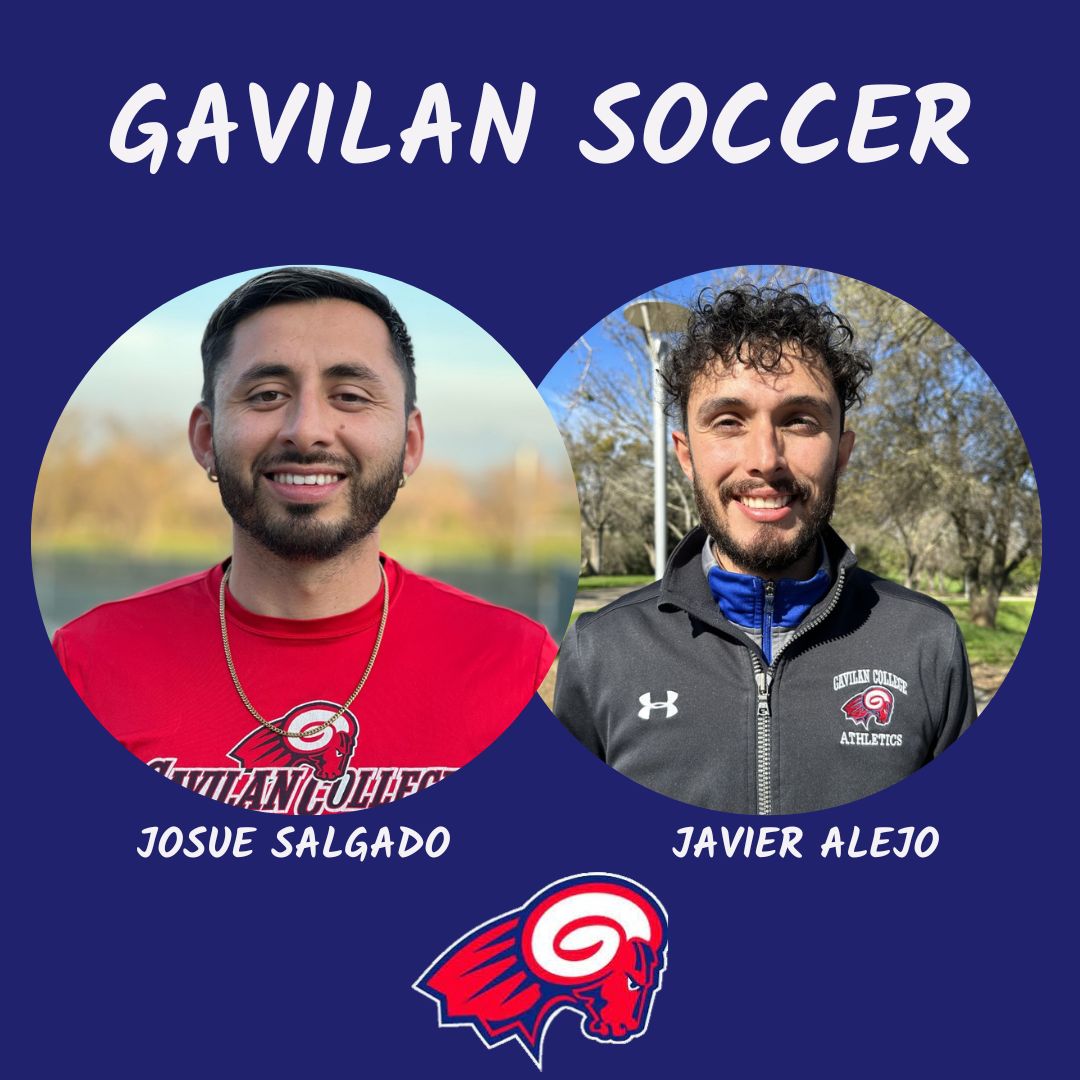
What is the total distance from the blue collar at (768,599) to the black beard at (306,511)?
1212 mm

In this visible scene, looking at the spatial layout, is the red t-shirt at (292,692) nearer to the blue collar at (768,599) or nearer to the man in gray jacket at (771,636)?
the man in gray jacket at (771,636)

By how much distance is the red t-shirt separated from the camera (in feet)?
10.8

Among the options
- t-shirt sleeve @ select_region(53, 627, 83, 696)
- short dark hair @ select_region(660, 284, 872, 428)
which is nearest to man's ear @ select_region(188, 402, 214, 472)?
t-shirt sleeve @ select_region(53, 627, 83, 696)

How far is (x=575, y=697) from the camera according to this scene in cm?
337

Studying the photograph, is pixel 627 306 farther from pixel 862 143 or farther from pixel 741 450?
pixel 862 143

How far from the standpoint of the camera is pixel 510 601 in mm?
3387

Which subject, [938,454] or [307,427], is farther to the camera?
[938,454]

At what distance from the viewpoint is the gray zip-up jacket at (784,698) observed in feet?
10.3

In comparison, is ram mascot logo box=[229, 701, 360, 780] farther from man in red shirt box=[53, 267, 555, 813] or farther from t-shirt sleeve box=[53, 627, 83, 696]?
t-shirt sleeve box=[53, 627, 83, 696]

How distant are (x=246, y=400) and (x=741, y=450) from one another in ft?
5.52

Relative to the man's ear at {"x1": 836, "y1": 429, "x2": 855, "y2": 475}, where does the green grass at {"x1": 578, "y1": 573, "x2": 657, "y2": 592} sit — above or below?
below

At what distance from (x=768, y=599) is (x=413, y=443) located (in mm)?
1347

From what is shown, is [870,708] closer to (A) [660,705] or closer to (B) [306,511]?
(A) [660,705]

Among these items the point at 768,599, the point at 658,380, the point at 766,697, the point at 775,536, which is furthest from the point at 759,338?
the point at 766,697
